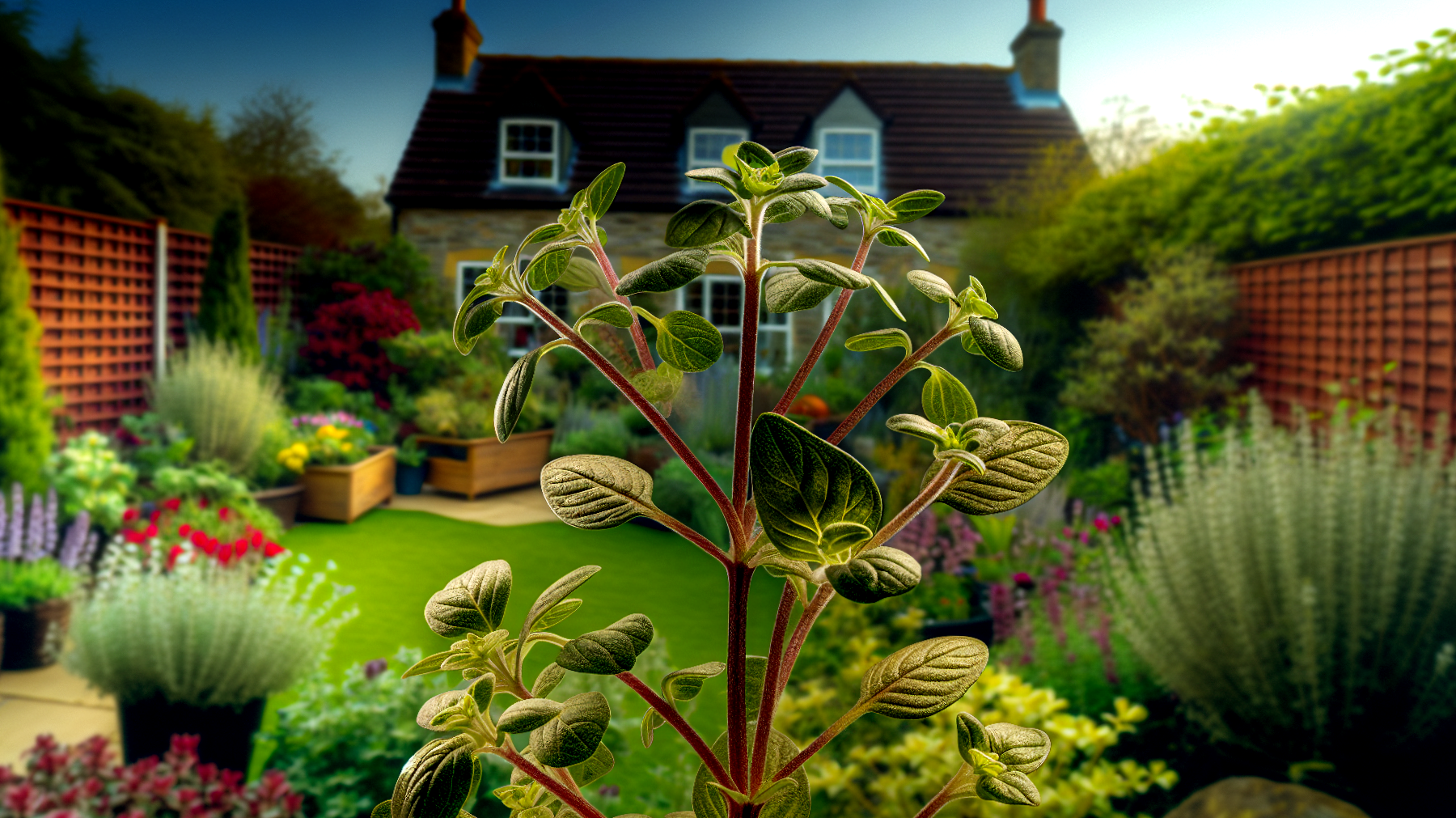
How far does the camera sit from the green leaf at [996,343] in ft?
1.49

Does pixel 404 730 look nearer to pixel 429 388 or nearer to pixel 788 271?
pixel 788 271

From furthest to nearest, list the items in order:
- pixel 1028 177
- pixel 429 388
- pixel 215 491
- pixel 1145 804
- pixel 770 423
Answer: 1. pixel 1028 177
2. pixel 429 388
3. pixel 215 491
4. pixel 1145 804
5. pixel 770 423

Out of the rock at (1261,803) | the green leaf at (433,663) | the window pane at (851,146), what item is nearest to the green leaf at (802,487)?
the green leaf at (433,663)

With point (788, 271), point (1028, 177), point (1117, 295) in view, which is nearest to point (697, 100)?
point (1028, 177)

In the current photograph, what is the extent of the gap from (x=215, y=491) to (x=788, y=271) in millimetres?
4733

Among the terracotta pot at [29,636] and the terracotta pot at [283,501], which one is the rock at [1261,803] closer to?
the terracotta pot at [29,636]

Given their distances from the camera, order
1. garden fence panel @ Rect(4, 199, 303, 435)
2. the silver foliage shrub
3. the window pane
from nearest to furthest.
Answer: the silver foliage shrub < garden fence panel @ Rect(4, 199, 303, 435) < the window pane

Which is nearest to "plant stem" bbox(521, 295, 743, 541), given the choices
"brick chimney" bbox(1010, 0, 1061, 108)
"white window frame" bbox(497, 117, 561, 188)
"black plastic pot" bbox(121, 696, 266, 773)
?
"black plastic pot" bbox(121, 696, 266, 773)

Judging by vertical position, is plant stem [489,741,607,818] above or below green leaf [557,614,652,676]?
below

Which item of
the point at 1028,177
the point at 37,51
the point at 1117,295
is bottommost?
the point at 1117,295

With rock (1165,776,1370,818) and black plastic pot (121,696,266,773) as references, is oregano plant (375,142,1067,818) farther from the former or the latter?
black plastic pot (121,696,266,773)

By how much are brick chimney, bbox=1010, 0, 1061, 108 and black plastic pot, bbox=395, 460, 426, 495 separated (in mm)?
8175

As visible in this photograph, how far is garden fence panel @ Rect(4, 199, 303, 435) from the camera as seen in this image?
16.8 feet

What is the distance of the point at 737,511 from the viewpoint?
478mm
